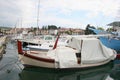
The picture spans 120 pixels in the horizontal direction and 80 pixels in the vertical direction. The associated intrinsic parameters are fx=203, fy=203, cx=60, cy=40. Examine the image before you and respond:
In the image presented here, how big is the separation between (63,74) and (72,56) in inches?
70.6

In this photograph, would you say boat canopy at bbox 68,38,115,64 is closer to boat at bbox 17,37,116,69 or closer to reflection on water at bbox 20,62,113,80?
boat at bbox 17,37,116,69

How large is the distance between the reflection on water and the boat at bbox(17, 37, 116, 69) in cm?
49

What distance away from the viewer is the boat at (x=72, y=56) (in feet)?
57.4

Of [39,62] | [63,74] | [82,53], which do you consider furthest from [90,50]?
[39,62]

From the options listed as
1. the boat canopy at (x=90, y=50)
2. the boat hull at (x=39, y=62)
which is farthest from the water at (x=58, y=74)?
the boat canopy at (x=90, y=50)

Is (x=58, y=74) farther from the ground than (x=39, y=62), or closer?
closer

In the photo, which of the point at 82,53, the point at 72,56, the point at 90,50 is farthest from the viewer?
the point at 90,50

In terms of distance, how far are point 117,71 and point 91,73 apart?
2.97m

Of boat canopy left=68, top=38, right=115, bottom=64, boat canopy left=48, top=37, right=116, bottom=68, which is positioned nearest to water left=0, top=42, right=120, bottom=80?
boat canopy left=48, top=37, right=116, bottom=68

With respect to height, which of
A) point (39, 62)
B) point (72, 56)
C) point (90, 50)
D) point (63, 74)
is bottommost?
point (63, 74)

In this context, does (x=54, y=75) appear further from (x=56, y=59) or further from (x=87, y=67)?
(x=87, y=67)

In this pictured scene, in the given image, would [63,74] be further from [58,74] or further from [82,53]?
[82,53]

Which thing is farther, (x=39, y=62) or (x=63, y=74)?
(x=39, y=62)

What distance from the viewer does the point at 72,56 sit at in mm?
17953
